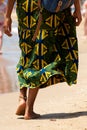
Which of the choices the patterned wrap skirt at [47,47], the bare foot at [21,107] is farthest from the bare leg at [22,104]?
the patterned wrap skirt at [47,47]

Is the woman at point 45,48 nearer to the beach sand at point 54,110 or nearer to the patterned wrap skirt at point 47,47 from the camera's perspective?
the patterned wrap skirt at point 47,47

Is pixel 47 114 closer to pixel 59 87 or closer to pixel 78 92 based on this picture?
pixel 78 92

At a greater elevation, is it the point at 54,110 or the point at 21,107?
the point at 21,107

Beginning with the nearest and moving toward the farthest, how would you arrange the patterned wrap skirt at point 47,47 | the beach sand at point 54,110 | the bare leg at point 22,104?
the beach sand at point 54,110 < the patterned wrap skirt at point 47,47 < the bare leg at point 22,104

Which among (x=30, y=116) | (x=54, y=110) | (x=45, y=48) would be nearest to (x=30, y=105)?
(x=30, y=116)

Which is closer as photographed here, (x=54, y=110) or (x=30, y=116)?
(x=30, y=116)

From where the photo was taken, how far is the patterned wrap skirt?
14.7 ft

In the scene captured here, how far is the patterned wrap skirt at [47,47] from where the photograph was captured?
4.48 meters

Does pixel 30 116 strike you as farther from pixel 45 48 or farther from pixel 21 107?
pixel 45 48

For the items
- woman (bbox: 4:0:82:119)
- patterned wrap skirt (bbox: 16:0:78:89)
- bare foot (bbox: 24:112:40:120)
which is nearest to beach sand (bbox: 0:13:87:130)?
bare foot (bbox: 24:112:40:120)

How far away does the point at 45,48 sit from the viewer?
177 inches

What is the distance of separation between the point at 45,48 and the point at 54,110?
66 centimetres

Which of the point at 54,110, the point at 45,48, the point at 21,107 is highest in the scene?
the point at 45,48

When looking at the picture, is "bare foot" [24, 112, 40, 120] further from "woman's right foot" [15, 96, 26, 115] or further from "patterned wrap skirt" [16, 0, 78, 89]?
"patterned wrap skirt" [16, 0, 78, 89]
